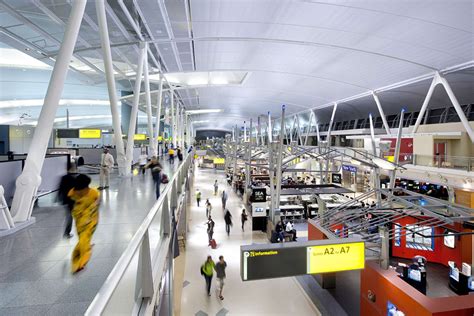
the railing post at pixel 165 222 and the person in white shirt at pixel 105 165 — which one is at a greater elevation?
the person in white shirt at pixel 105 165

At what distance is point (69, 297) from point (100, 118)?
47.1m

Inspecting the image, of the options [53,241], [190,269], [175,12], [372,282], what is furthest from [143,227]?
[175,12]

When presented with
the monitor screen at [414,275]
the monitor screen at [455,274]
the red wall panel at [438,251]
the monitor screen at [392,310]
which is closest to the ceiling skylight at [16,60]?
the monitor screen at [392,310]

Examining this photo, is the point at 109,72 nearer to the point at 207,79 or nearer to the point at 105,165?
the point at 105,165

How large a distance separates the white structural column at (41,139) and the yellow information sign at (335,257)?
17.1 ft

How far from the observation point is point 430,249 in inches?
487

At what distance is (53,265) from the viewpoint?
10.8ft

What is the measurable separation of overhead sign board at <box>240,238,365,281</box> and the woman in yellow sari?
2500 millimetres

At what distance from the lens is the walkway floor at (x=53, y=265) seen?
8.10ft

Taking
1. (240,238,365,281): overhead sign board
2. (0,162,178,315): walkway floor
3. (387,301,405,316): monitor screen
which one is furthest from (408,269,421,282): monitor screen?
(0,162,178,315): walkway floor

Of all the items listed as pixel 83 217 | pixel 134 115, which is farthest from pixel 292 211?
pixel 83 217

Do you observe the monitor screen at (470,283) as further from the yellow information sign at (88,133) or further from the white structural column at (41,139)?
the yellow information sign at (88,133)

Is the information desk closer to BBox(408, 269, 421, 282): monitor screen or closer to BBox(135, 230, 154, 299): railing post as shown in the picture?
BBox(408, 269, 421, 282): monitor screen

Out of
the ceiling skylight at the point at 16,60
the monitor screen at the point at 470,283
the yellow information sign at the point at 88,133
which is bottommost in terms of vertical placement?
the monitor screen at the point at 470,283
